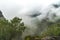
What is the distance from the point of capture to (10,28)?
3766cm

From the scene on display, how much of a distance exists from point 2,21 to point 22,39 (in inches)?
220

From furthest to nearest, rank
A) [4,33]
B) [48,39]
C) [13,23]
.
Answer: [13,23], [4,33], [48,39]

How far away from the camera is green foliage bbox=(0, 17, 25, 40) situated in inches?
1459

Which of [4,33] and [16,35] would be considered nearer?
[4,33]

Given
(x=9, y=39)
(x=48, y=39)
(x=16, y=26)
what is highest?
(x=16, y=26)

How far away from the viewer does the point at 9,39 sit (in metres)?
37.9

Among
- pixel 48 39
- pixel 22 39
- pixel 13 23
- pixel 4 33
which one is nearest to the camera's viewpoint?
pixel 48 39

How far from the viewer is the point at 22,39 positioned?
42.5 metres

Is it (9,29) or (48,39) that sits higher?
(9,29)

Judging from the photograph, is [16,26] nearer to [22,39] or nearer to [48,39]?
[22,39]

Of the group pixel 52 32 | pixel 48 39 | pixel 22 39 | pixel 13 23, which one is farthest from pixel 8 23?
pixel 48 39

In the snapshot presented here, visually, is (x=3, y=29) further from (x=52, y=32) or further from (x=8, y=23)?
(x=52, y=32)

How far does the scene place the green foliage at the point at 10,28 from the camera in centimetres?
3706

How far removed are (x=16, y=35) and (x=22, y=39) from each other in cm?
321
